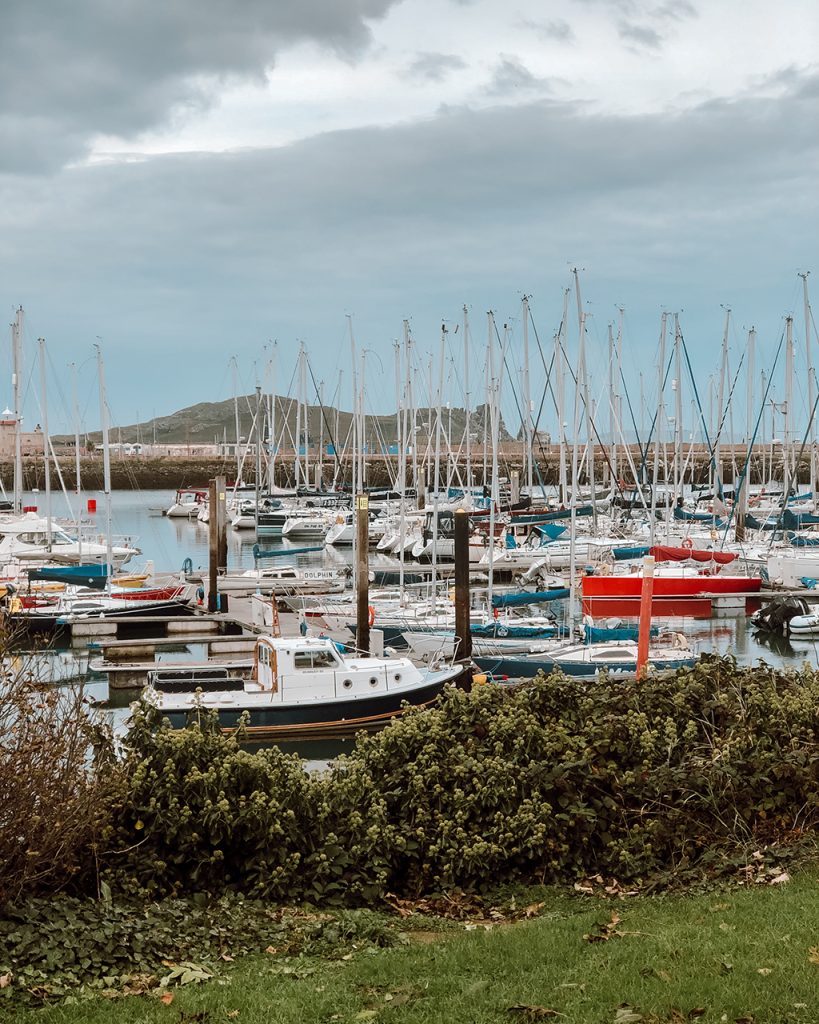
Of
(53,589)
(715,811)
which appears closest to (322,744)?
(715,811)

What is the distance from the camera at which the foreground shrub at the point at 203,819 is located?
10.3 m

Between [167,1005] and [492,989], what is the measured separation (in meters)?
2.21

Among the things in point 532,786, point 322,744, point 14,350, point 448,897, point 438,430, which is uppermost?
point 14,350

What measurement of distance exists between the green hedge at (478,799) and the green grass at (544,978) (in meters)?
1.48

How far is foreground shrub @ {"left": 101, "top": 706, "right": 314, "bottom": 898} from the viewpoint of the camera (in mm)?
10312

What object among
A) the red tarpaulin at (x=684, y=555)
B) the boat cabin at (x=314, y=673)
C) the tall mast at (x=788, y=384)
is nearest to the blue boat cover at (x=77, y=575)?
the boat cabin at (x=314, y=673)

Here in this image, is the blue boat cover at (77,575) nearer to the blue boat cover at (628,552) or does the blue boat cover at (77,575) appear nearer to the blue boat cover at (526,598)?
the blue boat cover at (526,598)

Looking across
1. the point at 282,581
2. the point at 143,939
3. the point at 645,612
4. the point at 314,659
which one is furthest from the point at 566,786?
the point at 282,581

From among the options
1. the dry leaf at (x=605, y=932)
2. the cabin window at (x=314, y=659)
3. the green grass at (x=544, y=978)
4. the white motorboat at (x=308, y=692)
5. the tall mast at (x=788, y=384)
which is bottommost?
the white motorboat at (x=308, y=692)

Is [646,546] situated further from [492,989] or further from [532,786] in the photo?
[492,989]

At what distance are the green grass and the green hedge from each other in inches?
58.4

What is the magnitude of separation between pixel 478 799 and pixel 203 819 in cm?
268

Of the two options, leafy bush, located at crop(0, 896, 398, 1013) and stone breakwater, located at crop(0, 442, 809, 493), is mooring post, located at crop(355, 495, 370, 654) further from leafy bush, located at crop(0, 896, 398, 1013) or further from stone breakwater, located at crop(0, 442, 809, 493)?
stone breakwater, located at crop(0, 442, 809, 493)

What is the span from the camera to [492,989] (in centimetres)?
784
